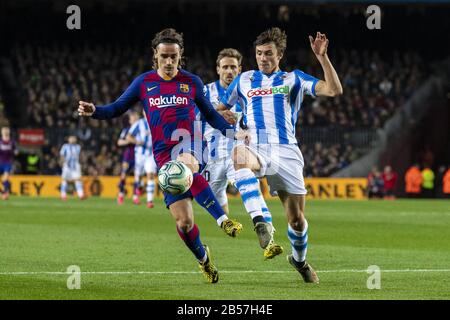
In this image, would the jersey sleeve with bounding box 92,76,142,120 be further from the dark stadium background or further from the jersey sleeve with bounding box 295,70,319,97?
the dark stadium background

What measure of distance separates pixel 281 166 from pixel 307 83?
85 cm

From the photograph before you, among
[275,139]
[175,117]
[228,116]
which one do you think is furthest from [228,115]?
[175,117]

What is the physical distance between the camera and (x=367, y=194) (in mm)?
34719

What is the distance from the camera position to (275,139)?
10.1 meters

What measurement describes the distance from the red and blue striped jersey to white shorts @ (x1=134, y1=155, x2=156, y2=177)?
15445 millimetres

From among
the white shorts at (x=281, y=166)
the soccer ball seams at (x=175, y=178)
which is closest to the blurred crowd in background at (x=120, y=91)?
the white shorts at (x=281, y=166)

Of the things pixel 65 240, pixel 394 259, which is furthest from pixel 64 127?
pixel 394 259

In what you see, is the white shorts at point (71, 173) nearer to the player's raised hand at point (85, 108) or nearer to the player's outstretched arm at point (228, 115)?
the player's outstretched arm at point (228, 115)

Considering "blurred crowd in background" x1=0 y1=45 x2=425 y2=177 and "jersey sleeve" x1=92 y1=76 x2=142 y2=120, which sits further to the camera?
"blurred crowd in background" x1=0 y1=45 x2=425 y2=177

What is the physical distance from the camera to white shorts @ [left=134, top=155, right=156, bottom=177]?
1003 inches

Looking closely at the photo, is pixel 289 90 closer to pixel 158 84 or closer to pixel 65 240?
pixel 158 84

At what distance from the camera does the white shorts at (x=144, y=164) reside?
25.5 m

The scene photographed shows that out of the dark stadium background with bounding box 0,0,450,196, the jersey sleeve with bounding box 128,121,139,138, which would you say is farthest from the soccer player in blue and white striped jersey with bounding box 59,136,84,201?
the dark stadium background with bounding box 0,0,450,196

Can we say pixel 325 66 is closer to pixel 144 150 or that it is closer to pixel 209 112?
pixel 209 112
